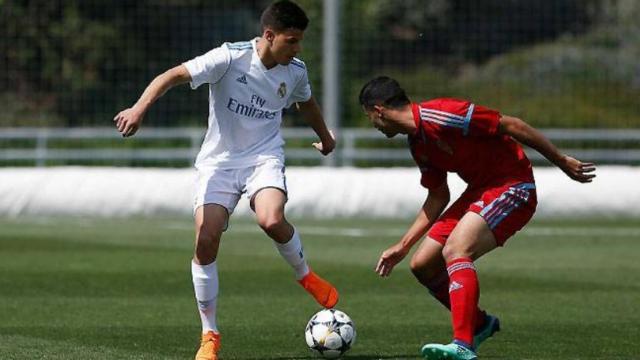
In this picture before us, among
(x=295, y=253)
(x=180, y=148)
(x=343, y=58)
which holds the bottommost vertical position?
(x=180, y=148)

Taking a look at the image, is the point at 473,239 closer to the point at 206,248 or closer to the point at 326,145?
the point at 206,248

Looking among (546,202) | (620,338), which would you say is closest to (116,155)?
(546,202)

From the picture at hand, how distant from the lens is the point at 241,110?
9.16 meters

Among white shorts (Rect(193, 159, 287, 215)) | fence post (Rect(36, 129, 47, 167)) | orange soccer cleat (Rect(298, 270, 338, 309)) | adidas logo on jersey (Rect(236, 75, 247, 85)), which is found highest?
adidas logo on jersey (Rect(236, 75, 247, 85))

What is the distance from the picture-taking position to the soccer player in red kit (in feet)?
27.2

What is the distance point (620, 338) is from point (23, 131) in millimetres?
18230

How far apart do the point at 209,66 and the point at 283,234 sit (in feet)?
3.57

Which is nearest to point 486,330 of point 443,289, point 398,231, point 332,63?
point 443,289

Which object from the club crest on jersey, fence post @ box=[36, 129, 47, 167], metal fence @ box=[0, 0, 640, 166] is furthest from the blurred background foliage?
the club crest on jersey

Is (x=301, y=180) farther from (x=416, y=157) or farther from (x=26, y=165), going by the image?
(x=416, y=157)

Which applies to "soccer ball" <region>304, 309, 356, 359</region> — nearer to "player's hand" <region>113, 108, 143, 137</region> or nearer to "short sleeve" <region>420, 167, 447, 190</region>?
"short sleeve" <region>420, 167, 447, 190</region>

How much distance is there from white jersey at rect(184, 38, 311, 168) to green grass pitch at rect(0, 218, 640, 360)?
118cm

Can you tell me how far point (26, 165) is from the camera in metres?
26.4

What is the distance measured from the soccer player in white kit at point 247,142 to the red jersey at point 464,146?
0.96m
